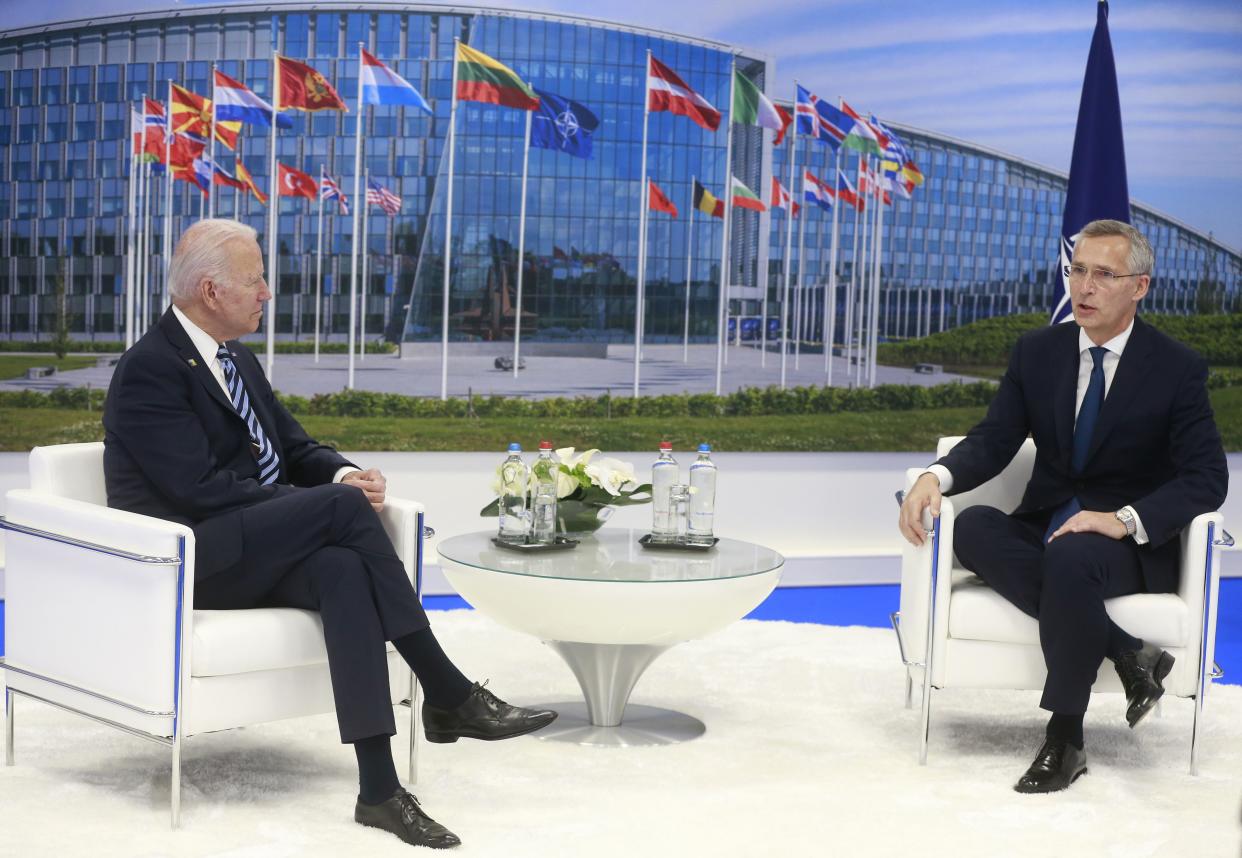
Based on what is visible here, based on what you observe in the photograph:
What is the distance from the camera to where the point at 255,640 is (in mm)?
3330

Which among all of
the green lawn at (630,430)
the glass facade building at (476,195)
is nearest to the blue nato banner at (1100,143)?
the glass facade building at (476,195)

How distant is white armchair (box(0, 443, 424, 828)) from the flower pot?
2.29 ft

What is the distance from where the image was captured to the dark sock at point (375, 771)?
3.23 metres

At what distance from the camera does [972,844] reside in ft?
10.7

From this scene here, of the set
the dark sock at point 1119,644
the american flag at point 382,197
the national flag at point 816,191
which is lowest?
the dark sock at point 1119,644

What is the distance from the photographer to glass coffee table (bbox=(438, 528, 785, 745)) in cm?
380

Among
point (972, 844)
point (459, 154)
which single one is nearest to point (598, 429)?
point (459, 154)

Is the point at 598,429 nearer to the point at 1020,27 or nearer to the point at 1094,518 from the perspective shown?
the point at 1020,27

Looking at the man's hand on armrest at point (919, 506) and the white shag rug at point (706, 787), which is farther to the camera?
the man's hand on armrest at point (919, 506)

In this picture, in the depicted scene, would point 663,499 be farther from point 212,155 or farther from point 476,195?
point 212,155

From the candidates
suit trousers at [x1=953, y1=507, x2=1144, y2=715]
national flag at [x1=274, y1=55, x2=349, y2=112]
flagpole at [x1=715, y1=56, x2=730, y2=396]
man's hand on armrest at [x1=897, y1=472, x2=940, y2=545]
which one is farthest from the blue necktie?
national flag at [x1=274, y1=55, x2=349, y2=112]

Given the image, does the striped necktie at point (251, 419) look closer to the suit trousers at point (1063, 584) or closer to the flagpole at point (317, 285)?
the suit trousers at point (1063, 584)

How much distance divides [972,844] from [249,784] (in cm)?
181

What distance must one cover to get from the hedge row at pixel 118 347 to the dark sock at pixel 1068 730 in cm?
443
